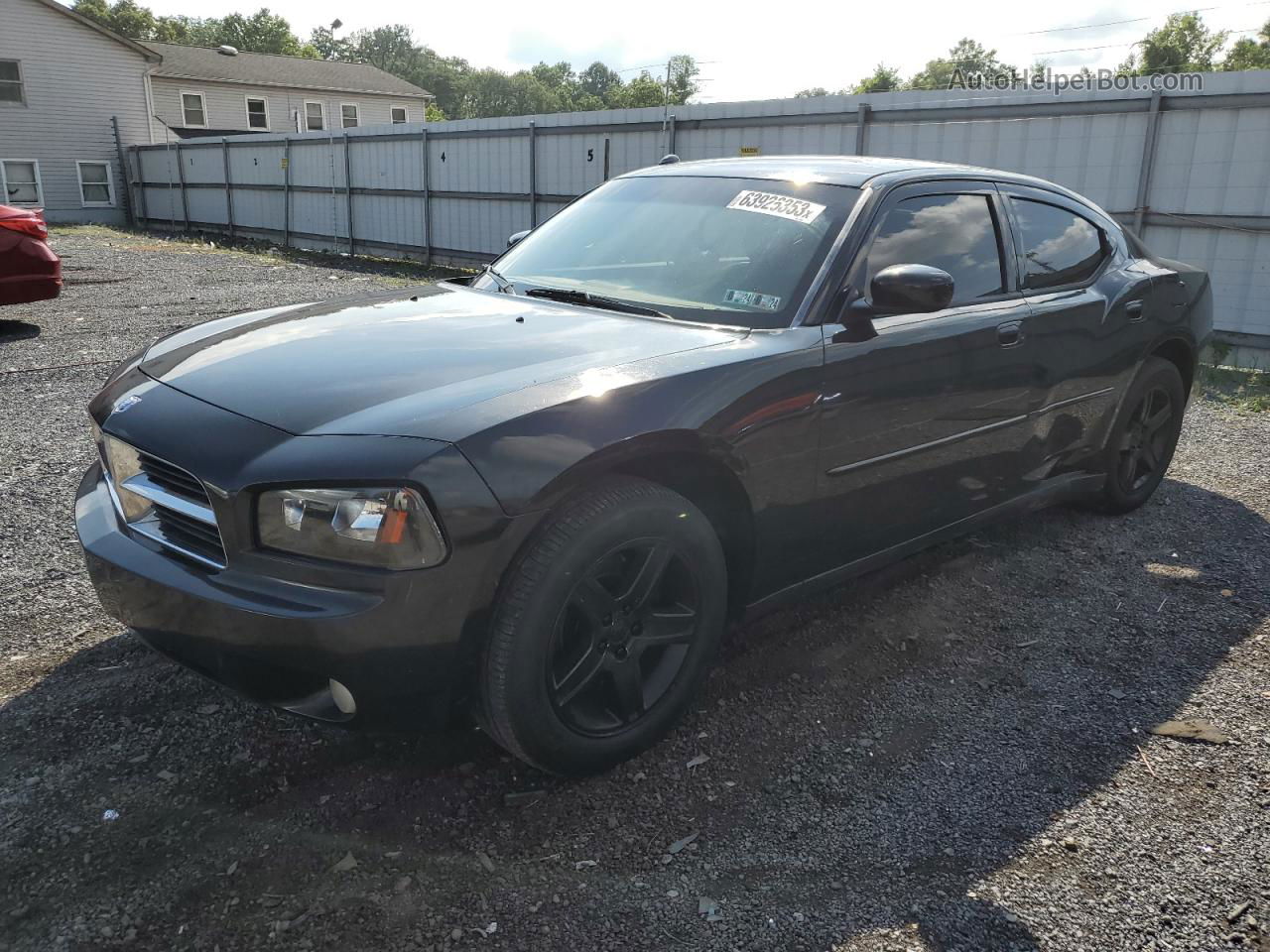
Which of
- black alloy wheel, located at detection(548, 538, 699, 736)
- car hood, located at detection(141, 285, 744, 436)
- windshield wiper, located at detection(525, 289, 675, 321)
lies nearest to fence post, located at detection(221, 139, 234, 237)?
car hood, located at detection(141, 285, 744, 436)

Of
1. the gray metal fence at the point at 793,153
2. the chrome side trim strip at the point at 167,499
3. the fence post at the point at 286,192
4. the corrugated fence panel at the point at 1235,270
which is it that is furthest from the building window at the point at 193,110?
the chrome side trim strip at the point at 167,499

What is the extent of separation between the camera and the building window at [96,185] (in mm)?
29719

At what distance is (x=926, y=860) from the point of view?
2.50m

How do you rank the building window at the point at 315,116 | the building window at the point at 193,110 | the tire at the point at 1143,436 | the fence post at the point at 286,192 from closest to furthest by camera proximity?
1. the tire at the point at 1143,436
2. the fence post at the point at 286,192
3. the building window at the point at 193,110
4. the building window at the point at 315,116

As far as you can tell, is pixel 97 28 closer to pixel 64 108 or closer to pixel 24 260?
pixel 64 108

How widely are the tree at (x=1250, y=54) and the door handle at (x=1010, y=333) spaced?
78.3 meters

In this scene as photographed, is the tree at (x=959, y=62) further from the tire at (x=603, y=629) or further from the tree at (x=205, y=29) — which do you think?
the tire at (x=603, y=629)

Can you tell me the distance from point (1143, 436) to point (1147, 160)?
5993 mm

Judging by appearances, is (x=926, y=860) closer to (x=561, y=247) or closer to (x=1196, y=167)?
(x=561, y=247)

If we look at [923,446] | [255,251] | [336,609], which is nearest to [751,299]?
[923,446]

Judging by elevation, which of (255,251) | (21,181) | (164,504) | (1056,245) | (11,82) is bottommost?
(255,251)

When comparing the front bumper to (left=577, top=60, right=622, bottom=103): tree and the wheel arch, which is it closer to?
the wheel arch

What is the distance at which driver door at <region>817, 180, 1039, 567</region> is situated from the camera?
3232 millimetres

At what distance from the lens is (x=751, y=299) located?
Result: 10.7ft
